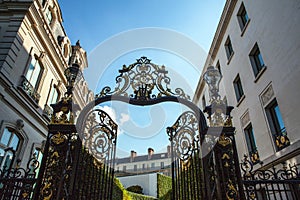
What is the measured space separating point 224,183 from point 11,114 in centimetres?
771

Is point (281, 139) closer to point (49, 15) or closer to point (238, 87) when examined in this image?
point (238, 87)

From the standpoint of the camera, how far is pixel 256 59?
8969 mm

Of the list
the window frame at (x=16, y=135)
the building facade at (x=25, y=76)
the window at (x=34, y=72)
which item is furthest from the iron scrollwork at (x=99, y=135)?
the window at (x=34, y=72)

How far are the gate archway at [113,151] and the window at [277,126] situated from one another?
352 cm

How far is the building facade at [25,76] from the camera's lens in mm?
7672

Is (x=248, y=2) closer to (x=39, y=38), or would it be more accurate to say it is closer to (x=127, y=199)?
(x=39, y=38)

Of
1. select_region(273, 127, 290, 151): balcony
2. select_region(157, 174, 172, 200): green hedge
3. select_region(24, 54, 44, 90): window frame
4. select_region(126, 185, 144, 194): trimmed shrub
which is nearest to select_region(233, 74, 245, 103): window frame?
select_region(273, 127, 290, 151): balcony

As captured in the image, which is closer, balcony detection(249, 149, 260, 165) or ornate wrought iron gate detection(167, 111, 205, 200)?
ornate wrought iron gate detection(167, 111, 205, 200)

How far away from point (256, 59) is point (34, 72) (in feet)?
32.4

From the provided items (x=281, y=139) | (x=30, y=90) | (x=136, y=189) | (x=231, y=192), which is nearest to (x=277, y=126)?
(x=281, y=139)

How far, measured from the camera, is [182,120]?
5.26 metres

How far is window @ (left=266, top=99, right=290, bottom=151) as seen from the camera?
6593 mm

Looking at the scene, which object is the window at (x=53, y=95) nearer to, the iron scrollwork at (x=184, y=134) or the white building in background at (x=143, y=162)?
the iron scrollwork at (x=184, y=134)

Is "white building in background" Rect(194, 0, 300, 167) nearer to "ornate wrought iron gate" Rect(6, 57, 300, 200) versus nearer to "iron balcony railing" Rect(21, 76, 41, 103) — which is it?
"ornate wrought iron gate" Rect(6, 57, 300, 200)
